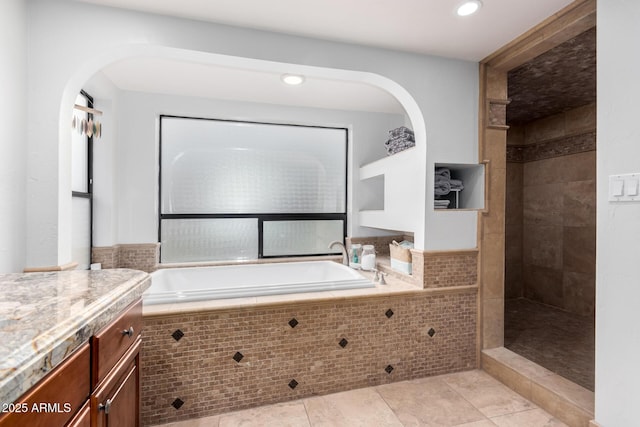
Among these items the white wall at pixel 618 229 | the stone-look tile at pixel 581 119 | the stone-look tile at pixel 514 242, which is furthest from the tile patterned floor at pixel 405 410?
the stone-look tile at pixel 581 119

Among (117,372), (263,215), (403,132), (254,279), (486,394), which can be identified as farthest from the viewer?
(263,215)

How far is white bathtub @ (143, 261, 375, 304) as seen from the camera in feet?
6.73

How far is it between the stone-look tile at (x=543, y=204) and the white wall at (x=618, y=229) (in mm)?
2445

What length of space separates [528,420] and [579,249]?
7.92 feet

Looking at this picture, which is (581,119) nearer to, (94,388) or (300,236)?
(300,236)

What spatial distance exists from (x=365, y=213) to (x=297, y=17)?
1.94 metres

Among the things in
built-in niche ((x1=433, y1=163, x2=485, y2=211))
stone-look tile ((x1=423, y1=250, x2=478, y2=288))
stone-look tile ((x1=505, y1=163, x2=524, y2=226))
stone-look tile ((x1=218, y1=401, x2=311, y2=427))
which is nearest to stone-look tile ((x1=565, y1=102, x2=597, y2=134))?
stone-look tile ((x1=505, y1=163, x2=524, y2=226))

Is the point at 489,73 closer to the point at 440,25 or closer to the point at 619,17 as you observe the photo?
the point at 440,25

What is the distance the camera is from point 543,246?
380 centimetres

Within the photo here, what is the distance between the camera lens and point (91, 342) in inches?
35.7

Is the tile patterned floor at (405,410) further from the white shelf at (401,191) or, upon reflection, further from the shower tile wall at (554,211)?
the shower tile wall at (554,211)

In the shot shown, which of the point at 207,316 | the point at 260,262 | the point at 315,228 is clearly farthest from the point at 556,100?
the point at 207,316

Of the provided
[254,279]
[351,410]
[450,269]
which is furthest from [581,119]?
[254,279]

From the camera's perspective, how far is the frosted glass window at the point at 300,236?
3293 millimetres
